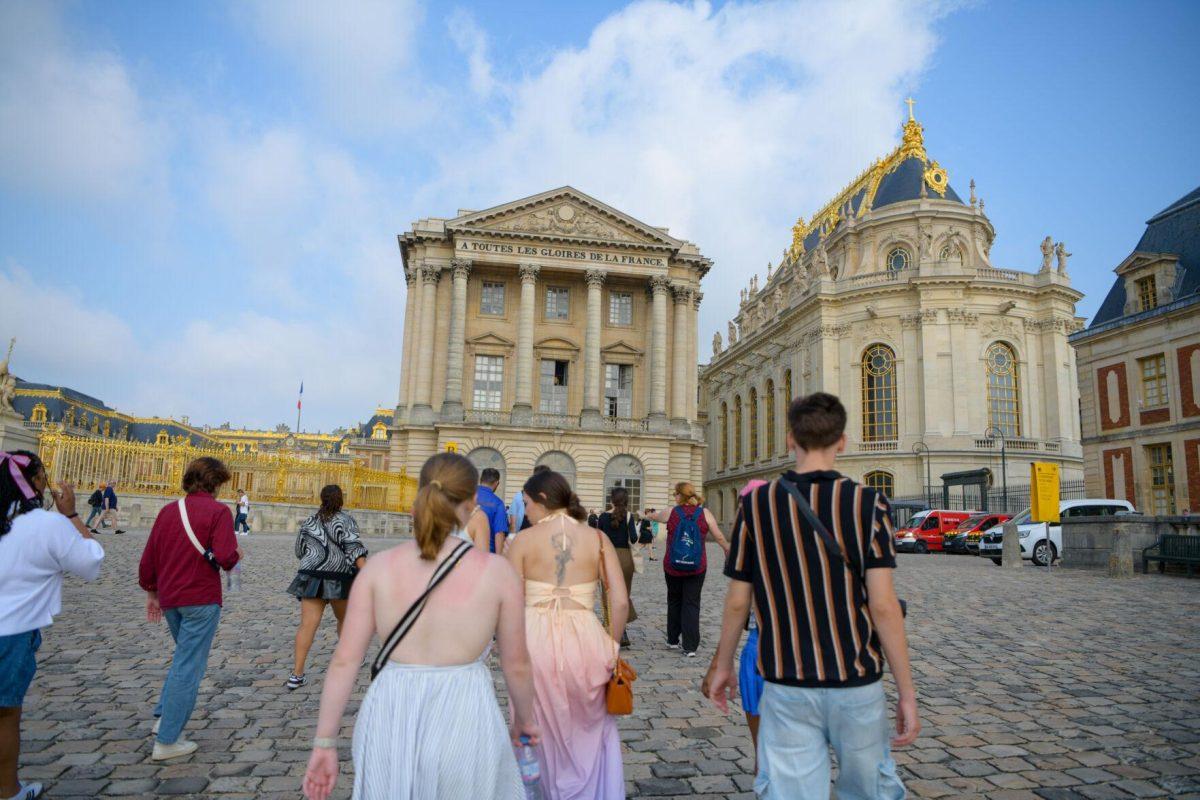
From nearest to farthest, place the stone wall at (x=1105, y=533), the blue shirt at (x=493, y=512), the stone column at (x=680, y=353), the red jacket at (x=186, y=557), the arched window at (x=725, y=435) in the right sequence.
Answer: the red jacket at (x=186, y=557) < the blue shirt at (x=493, y=512) < the stone wall at (x=1105, y=533) < the stone column at (x=680, y=353) < the arched window at (x=725, y=435)

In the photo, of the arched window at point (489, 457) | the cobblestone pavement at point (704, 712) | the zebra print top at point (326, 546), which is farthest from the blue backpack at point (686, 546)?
the arched window at point (489, 457)

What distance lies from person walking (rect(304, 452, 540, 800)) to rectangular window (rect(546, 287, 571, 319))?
38557mm

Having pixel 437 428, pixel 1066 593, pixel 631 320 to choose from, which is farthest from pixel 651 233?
pixel 1066 593

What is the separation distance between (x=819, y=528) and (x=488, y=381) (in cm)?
3802

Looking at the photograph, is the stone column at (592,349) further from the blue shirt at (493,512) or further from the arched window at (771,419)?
the blue shirt at (493,512)

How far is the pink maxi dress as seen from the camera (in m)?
3.57

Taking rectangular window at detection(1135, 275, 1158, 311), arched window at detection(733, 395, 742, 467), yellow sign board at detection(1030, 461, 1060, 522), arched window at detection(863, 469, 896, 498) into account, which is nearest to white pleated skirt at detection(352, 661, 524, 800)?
yellow sign board at detection(1030, 461, 1060, 522)

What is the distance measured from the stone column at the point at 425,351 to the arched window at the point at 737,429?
89.4 feet

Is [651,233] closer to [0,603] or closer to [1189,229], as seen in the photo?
[1189,229]

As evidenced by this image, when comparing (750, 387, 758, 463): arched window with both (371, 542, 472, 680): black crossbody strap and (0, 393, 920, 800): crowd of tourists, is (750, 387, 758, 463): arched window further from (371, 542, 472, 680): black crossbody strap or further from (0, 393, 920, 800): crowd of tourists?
(371, 542, 472, 680): black crossbody strap

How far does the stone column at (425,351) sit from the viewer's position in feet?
125

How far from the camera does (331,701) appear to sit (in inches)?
98.8

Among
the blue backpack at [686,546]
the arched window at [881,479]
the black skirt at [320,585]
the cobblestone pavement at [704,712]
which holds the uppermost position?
the arched window at [881,479]

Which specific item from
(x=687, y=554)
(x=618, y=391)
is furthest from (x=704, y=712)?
(x=618, y=391)
